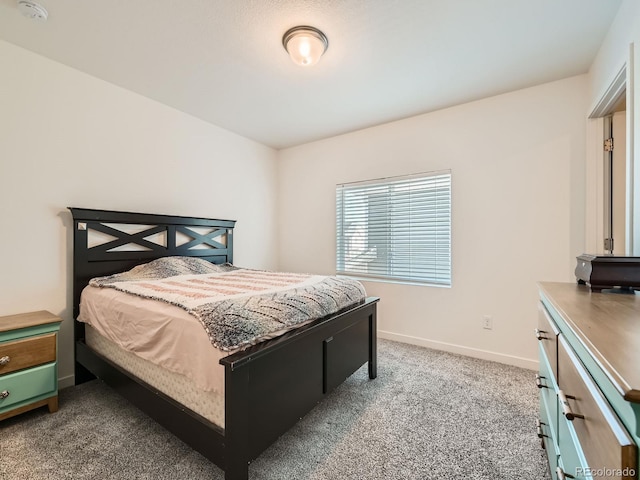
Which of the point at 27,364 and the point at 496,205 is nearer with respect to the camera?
the point at 27,364

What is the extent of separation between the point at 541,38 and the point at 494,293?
6.72ft

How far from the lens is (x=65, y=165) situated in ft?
7.57

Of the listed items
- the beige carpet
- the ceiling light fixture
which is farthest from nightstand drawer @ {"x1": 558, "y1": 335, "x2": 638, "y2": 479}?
the ceiling light fixture

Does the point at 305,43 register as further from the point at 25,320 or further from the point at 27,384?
the point at 27,384

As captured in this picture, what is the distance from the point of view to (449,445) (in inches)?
63.1

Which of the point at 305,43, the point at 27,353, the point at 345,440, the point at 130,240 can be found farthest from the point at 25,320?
the point at 305,43

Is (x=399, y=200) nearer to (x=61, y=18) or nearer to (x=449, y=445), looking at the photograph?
(x=449, y=445)

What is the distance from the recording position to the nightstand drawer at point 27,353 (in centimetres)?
171

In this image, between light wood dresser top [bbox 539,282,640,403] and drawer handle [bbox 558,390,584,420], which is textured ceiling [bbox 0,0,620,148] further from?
drawer handle [bbox 558,390,584,420]

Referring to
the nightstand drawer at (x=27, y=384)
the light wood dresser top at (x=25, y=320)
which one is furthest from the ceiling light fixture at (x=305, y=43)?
the nightstand drawer at (x=27, y=384)

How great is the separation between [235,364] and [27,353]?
1.64 metres

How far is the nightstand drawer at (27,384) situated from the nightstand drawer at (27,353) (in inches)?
1.5

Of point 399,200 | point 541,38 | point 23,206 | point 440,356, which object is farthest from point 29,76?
point 440,356

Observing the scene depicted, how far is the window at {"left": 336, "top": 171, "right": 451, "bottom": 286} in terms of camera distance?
301 cm
